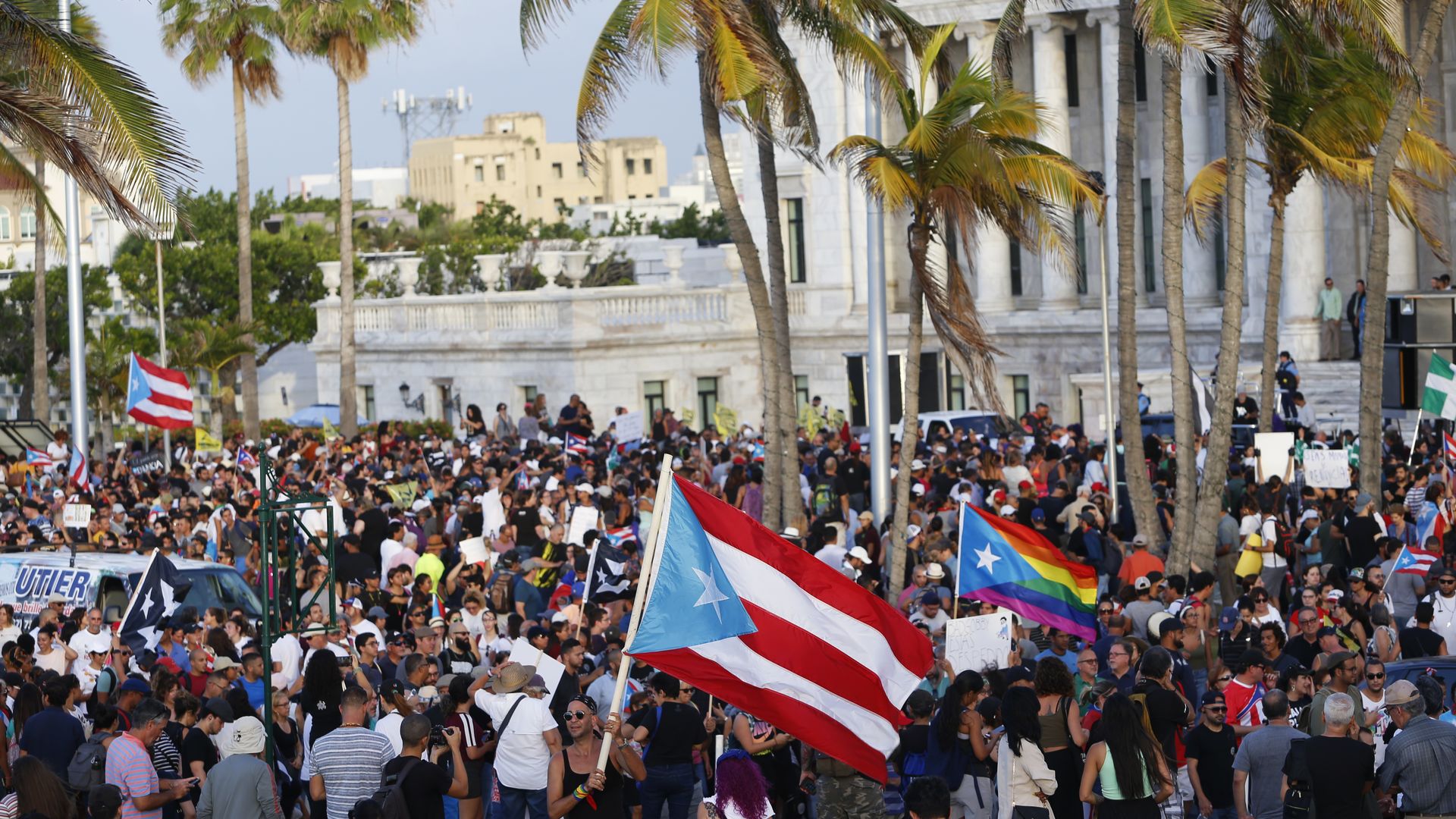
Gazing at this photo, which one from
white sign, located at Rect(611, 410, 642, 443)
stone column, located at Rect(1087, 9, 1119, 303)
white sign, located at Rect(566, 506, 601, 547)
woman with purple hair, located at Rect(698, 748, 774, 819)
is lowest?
woman with purple hair, located at Rect(698, 748, 774, 819)

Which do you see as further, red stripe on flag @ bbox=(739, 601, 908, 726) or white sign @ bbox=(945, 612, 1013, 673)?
white sign @ bbox=(945, 612, 1013, 673)

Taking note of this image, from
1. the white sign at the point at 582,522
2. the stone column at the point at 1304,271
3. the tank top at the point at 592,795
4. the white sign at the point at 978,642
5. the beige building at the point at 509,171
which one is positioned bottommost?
the tank top at the point at 592,795

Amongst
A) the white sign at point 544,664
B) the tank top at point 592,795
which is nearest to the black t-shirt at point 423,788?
the tank top at point 592,795

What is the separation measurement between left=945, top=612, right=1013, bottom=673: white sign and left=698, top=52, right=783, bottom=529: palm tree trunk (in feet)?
29.8

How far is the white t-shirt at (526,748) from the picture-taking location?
1182 cm

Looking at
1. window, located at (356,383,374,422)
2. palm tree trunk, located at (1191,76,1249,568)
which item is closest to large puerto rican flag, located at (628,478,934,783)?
palm tree trunk, located at (1191,76,1249,568)

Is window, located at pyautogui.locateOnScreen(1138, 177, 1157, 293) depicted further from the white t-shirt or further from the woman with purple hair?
the woman with purple hair

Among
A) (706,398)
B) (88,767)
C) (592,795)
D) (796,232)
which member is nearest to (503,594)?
(88,767)

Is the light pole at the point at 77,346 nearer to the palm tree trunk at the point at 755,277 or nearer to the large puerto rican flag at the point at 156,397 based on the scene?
the large puerto rican flag at the point at 156,397

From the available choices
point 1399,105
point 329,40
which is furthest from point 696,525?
point 329,40

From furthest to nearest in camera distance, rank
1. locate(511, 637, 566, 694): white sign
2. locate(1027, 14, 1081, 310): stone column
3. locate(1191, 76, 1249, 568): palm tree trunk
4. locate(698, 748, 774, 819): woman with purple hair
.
Result: locate(1027, 14, 1081, 310): stone column
locate(1191, 76, 1249, 568): palm tree trunk
locate(511, 637, 566, 694): white sign
locate(698, 748, 774, 819): woman with purple hair

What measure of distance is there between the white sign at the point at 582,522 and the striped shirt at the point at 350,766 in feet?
31.8

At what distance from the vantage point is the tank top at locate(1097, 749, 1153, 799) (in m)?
10.8

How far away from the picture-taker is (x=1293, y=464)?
24.0 m
